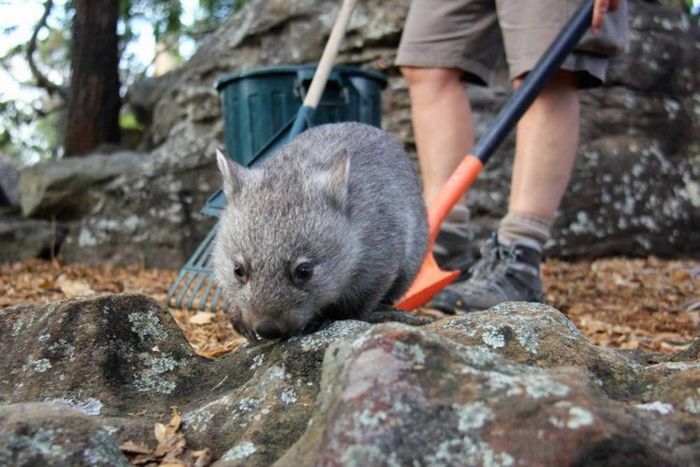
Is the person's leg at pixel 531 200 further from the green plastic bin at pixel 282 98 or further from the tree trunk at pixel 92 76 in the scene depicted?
the tree trunk at pixel 92 76

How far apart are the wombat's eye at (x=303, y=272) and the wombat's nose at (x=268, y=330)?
0.74 ft

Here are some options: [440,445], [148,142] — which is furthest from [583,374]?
[148,142]

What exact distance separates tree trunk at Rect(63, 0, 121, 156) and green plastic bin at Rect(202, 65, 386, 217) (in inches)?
121

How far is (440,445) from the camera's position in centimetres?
154

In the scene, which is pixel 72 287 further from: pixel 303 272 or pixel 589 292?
pixel 589 292

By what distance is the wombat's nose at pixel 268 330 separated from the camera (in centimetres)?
248

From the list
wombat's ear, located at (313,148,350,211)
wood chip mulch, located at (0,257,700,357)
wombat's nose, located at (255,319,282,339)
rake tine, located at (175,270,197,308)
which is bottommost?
wood chip mulch, located at (0,257,700,357)

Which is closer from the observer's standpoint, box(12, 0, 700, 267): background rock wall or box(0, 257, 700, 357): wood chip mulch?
box(0, 257, 700, 357): wood chip mulch

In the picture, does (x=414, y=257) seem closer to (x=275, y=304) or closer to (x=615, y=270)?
(x=275, y=304)

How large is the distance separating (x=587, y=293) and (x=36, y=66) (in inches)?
263

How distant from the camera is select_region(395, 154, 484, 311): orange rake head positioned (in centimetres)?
402

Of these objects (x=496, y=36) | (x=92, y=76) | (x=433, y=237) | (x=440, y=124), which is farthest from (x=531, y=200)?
(x=92, y=76)

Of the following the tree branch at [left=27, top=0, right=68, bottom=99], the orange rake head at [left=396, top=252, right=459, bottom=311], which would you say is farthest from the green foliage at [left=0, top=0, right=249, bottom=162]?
the orange rake head at [left=396, top=252, right=459, bottom=311]

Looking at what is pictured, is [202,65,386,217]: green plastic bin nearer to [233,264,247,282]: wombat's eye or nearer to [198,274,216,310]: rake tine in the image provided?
[198,274,216,310]: rake tine
